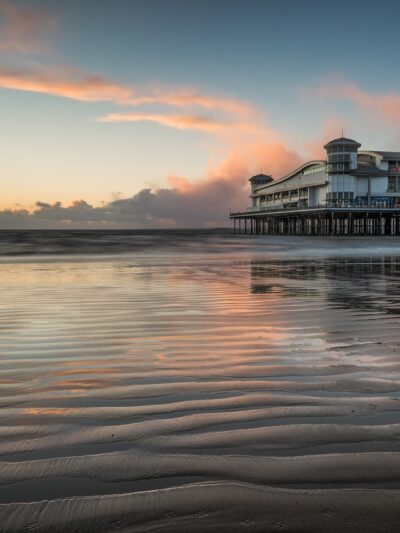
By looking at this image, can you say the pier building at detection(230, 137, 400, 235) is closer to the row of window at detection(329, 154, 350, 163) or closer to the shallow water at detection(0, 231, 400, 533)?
the row of window at detection(329, 154, 350, 163)

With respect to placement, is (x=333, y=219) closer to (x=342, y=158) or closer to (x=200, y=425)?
(x=342, y=158)

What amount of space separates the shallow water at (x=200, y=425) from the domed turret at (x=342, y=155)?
75.9m

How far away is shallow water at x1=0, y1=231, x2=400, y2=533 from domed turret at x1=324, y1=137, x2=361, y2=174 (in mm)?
75882

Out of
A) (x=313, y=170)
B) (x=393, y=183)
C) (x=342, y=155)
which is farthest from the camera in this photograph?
(x=313, y=170)

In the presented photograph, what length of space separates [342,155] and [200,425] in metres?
81.2

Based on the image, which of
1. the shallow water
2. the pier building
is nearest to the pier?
the pier building

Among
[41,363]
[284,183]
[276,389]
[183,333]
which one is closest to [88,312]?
[183,333]

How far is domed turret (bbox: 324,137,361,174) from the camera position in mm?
79312

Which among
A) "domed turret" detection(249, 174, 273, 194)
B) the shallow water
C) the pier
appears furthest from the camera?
"domed turret" detection(249, 174, 273, 194)

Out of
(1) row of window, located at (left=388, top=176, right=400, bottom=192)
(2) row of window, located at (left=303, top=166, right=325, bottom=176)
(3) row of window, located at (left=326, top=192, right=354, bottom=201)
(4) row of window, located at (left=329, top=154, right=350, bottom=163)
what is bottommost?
(3) row of window, located at (left=326, top=192, right=354, bottom=201)

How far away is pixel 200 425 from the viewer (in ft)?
11.0

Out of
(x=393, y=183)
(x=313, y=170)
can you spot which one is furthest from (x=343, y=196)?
(x=313, y=170)

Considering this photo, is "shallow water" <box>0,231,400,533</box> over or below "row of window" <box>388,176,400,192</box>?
below

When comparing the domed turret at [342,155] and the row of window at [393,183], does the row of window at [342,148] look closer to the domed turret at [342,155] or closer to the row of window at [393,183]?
the domed turret at [342,155]
